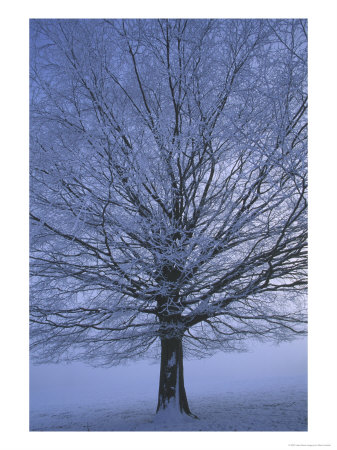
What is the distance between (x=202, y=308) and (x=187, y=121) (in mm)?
2490

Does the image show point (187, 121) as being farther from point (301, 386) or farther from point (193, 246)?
point (301, 386)

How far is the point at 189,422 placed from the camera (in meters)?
4.68

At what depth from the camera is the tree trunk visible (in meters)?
4.95

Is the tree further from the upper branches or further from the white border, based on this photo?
the white border

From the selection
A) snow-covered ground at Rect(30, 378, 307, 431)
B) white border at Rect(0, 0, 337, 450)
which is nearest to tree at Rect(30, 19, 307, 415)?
white border at Rect(0, 0, 337, 450)

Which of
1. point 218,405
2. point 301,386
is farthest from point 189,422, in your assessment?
point 301,386

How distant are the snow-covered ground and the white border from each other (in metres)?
0.37

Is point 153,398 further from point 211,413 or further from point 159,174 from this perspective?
point 159,174
